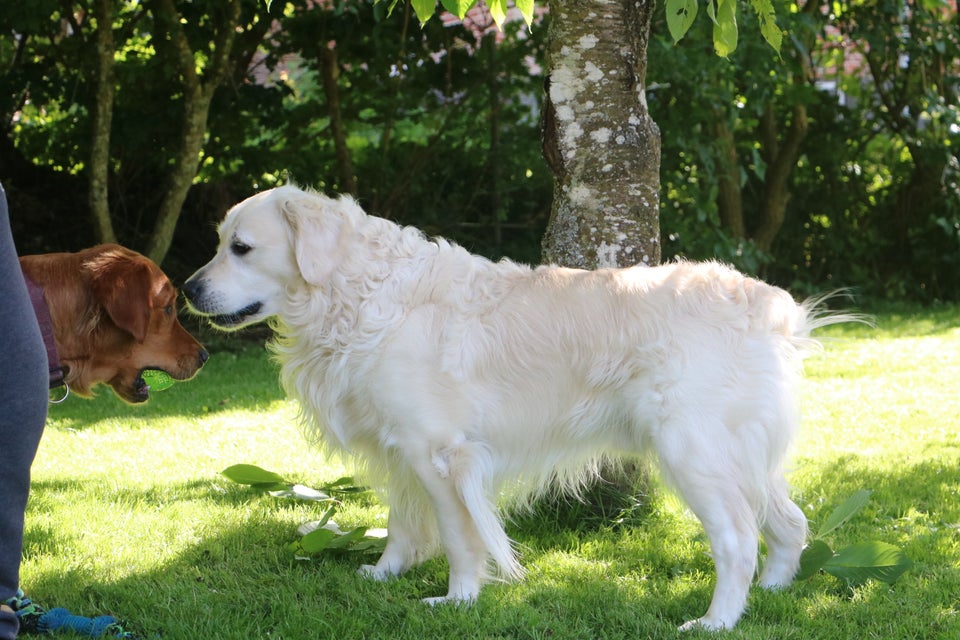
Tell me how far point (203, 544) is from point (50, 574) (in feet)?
1.96

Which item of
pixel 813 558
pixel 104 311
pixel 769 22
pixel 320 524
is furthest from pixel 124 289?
pixel 813 558

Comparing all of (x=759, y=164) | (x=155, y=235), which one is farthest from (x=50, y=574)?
(x=759, y=164)

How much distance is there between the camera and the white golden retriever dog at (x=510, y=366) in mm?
3449

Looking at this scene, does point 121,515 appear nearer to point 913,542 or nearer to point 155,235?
point 913,542

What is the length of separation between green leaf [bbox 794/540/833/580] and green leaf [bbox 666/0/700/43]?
1910 millimetres

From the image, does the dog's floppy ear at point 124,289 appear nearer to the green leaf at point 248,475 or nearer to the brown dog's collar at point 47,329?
the brown dog's collar at point 47,329

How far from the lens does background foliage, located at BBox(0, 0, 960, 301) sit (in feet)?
30.2

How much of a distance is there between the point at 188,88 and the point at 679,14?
5918 millimetres

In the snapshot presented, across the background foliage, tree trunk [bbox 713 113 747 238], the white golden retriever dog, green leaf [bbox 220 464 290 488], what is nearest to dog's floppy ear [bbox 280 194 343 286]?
the white golden retriever dog

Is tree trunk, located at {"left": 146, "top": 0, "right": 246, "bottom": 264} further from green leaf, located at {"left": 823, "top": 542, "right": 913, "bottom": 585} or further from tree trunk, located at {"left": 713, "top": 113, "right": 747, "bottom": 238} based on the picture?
green leaf, located at {"left": 823, "top": 542, "right": 913, "bottom": 585}

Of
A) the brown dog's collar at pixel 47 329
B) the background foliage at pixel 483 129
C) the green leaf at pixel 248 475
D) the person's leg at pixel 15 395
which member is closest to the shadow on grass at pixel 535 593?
the green leaf at pixel 248 475

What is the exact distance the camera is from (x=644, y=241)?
14.9ft

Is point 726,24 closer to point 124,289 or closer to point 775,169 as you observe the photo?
point 124,289

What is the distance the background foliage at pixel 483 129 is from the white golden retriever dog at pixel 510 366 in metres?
5.00
